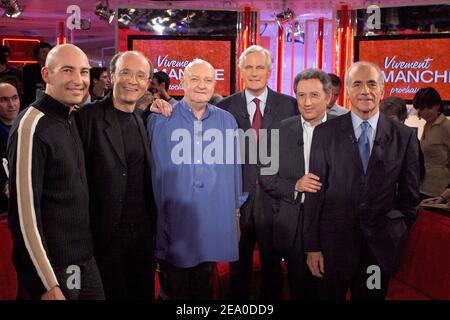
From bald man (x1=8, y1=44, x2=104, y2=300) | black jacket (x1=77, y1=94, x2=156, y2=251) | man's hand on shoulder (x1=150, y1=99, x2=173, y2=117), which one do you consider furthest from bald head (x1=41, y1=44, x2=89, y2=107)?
man's hand on shoulder (x1=150, y1=99, x2=173, y2=117)

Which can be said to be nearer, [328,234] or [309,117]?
[328,234]

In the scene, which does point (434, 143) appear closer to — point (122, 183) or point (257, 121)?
point (257, 121)

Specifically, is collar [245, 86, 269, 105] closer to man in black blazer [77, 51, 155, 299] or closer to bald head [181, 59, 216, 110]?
bald head [181, 59, 216, 110]

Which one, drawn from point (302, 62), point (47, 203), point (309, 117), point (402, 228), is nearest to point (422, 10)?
point (309, 117)

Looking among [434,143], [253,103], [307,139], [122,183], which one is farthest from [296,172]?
[434,143]

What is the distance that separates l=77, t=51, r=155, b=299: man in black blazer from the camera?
2.35 m

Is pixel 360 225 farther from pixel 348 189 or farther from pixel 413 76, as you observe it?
pixel 413 76

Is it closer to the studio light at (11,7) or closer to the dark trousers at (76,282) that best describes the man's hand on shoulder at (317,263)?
the dark trousers at (76,282)

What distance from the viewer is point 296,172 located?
2676 mm

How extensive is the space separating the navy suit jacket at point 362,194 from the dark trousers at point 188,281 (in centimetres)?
63

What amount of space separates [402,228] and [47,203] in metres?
1.43

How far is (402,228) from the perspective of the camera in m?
2.31

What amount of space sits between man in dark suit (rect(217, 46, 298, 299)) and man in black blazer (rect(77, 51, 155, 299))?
66 cm
